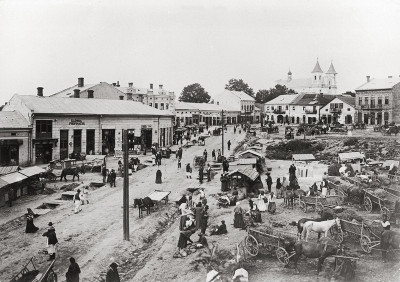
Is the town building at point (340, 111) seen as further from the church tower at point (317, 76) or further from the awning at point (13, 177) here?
the awning at point (13, 177)

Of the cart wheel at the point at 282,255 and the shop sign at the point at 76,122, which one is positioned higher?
the shop sign at the point at 76,122

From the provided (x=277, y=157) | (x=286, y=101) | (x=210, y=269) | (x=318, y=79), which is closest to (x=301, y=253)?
(x=210, y=269)

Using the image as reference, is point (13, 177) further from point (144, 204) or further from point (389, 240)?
point (389, 240)

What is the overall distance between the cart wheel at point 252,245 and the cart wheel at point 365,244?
373 cm

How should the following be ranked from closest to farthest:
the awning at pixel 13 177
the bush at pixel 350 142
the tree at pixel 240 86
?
the awning at pixel 13 177 → the bush at pixel 350 142 → the tree at pixel 240 86

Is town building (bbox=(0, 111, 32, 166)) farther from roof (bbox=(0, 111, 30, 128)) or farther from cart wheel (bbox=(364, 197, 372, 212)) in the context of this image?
cart wheel (bbox=(364, 197, 372, 212))

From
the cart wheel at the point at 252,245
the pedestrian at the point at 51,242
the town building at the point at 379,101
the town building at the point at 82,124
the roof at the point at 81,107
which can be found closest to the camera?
the cart wheel at the point at 252,245

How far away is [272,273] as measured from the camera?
1232 cm

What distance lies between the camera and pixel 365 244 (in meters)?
13.2

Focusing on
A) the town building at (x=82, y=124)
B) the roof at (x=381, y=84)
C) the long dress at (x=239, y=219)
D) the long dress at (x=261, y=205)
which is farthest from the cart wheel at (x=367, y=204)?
the roof at (x=381, y=84)

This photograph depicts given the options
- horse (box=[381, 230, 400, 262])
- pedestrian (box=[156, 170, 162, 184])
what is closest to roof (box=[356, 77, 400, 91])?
pedestrian (box=[156, 170, 162, 184])

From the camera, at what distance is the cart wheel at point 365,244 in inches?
517

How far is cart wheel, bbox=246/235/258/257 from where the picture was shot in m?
13.7

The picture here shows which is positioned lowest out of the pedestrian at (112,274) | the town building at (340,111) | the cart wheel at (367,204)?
the pedestrian at (112,274)
